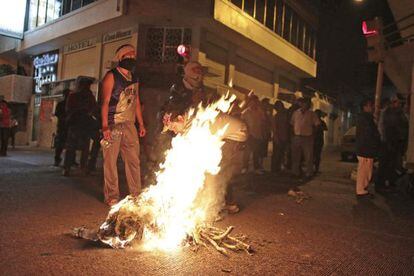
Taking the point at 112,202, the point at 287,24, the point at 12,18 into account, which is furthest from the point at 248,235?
the point at 12,18

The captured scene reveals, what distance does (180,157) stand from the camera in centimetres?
453

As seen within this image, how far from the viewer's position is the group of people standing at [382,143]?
720 cm

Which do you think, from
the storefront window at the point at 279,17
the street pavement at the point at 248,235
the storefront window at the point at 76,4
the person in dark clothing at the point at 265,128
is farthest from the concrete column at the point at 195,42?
the street pavement at the point at 248,235

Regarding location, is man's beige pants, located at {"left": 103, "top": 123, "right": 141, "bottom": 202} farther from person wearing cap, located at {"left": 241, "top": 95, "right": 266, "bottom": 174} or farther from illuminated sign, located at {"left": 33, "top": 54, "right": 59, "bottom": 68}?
illuminated sign, located at {"left": 33, "top": 54, "right": 59, "bottom": 68}

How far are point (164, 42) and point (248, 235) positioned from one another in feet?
40.2

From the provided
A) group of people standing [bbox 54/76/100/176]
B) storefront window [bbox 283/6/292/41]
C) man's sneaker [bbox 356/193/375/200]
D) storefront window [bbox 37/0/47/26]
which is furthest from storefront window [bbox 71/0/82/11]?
man's sneaker [bbox 356/193/375/200]

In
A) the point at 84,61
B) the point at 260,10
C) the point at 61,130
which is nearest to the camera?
the point at 61,130

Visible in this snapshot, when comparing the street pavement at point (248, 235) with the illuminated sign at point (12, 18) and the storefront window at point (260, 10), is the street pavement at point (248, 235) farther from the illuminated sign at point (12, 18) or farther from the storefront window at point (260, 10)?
the illuminated sign at point (12, 18)

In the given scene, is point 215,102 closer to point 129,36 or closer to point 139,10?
point 139,10

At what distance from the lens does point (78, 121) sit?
8211 mm

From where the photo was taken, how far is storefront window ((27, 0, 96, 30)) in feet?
63.5

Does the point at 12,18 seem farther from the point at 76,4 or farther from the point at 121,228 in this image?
the point at 121,228

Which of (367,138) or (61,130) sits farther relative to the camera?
(61,130)

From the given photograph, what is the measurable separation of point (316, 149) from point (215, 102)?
6.71 m
